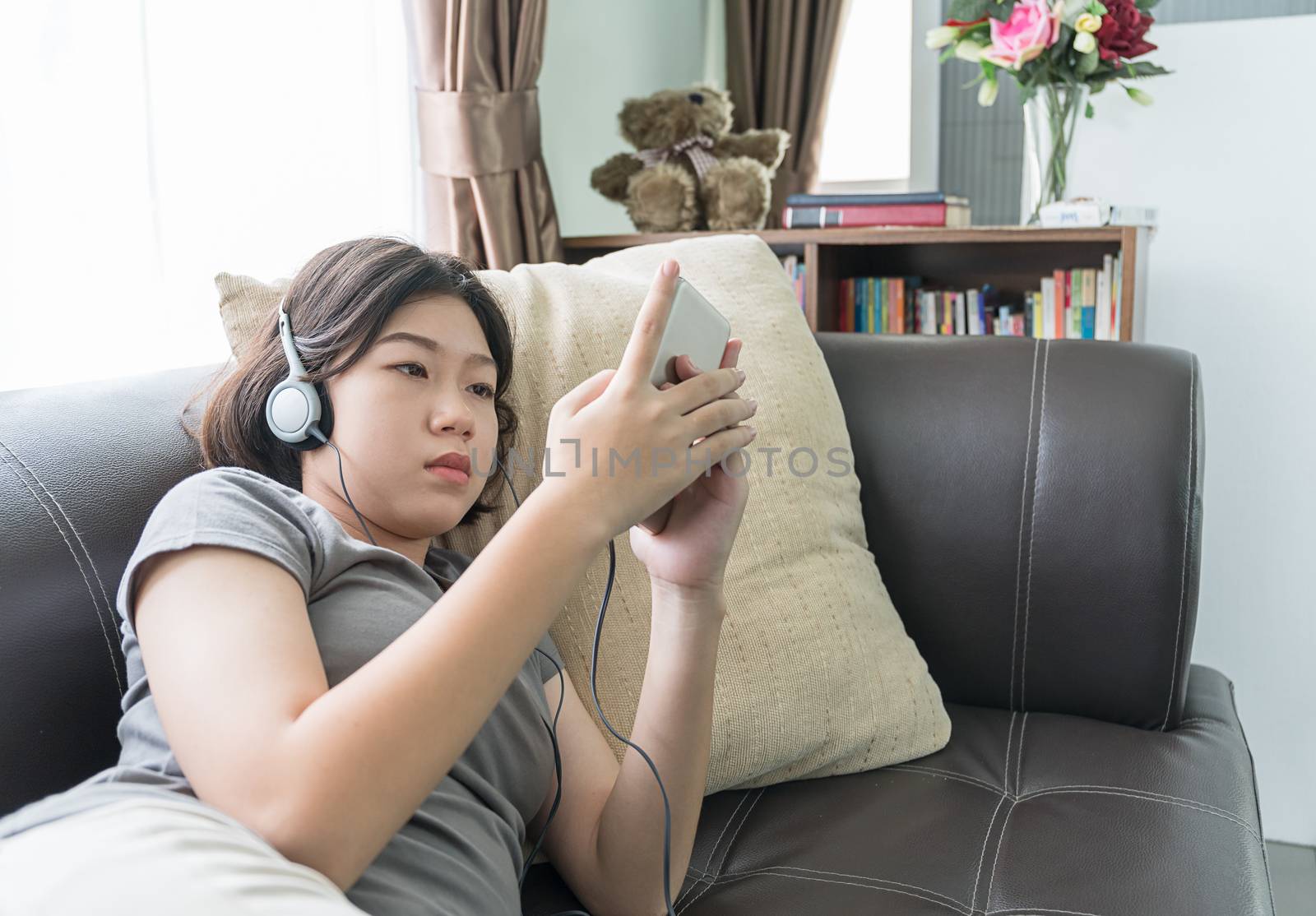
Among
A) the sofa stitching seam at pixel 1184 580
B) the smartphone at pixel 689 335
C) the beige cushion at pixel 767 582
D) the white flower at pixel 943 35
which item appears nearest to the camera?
the smartphone at pixel 689 335

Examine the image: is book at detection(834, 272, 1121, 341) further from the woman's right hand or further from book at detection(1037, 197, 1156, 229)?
the woman's right hand

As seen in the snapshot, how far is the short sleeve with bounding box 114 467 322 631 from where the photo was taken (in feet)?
2.13

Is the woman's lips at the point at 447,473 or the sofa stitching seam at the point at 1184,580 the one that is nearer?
the woman's lips at the point at 447,473

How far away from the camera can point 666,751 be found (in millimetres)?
853

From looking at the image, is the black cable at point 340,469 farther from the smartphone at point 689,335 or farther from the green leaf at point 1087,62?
the green leaf at point 1087,62

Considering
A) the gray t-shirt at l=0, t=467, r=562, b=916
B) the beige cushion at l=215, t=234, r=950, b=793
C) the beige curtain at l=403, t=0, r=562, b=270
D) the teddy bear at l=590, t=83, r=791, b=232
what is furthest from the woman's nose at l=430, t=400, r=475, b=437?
the teddy bear at l=590, t=83, r=791, b=232

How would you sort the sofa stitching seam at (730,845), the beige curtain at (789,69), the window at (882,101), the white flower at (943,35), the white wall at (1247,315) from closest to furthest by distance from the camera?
the sofa stitching seam at (730,845) < the white wall at (1247,315) < the white flower at (943,35) < the beige curtain at (789,69) < the window at (882,101)

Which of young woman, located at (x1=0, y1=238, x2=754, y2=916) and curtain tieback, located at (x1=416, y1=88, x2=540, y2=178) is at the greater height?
curtain tieback, located at (x1=416, y1=88, x2=540, y2=178)

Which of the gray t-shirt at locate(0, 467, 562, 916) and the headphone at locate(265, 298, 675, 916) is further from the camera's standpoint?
the headphone at locate(265, 298, 675, 916)

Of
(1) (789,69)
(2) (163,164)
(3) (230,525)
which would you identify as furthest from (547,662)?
(1) (789,69)

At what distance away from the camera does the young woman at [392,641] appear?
0.55 metres

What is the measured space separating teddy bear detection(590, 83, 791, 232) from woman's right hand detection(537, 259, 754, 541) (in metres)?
1.48

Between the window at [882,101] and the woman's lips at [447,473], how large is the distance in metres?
2.61

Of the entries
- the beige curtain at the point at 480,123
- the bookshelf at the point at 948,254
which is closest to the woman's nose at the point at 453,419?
the beige curtain at the point at 480,123
